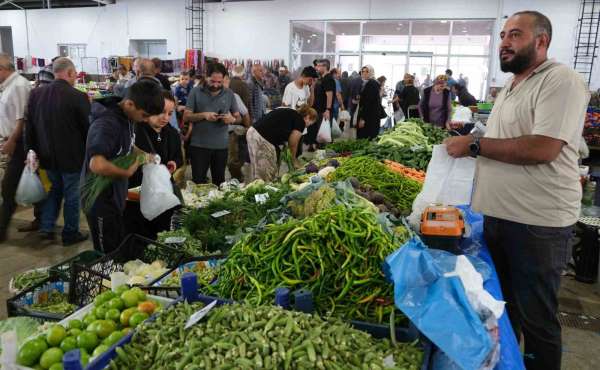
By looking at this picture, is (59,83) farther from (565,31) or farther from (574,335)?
(565,31)

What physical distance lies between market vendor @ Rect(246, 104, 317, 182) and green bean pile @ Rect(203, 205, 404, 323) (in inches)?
126

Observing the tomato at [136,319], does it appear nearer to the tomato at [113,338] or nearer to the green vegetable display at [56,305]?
the tomato at [113,338]

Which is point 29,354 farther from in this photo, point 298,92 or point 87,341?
point 298,92

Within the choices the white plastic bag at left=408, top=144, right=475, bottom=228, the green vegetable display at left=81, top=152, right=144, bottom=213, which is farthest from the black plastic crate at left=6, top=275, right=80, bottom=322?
the white plastic bag at left=408, top=144, right=475, bottom=228

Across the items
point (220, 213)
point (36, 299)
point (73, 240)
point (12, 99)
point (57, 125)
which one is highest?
point (12, 99)

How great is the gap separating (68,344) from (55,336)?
75 millimetres

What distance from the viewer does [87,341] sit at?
1782 millimetres

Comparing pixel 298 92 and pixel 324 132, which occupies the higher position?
pixel 298 92

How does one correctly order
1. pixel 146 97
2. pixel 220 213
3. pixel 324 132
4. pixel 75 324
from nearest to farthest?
pixel 75 324
pixel 146 97
pixel 220 213
pixel 324 132

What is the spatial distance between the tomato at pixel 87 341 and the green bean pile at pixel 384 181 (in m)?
2.35

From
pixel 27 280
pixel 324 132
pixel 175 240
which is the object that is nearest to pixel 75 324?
pixel 175 240

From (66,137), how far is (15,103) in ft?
2.48

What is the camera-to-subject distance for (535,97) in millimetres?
2131

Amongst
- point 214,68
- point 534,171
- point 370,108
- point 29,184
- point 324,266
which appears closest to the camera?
point 324,266
